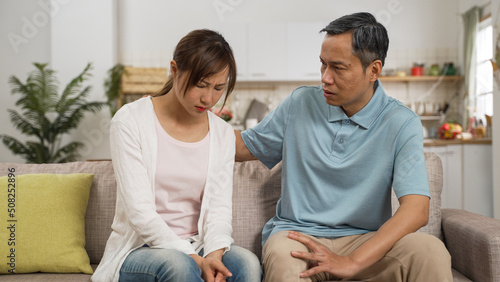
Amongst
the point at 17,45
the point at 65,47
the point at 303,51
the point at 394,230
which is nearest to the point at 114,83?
the point at 65,47

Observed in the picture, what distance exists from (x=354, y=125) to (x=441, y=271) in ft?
1.91

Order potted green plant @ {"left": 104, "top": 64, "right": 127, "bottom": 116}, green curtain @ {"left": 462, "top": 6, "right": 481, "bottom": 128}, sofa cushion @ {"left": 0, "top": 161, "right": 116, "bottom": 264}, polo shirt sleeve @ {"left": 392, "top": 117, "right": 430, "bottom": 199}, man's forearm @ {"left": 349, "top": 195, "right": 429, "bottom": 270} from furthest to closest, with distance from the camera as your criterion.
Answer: potted green plant @ {"left": 104, "top": 64, "right": 127, "bottom": 116} < green curtain @ {"left": 462, "top": 6, "right": 481, "bottom": 128} < sofa cushion @ {"left": 0, "top": 161, "right": 116, "bottom": 264} < polo shirt sleeve @ {"left": 392, "top": 117, "right": 430, "bottom": 199} < man's forearm @ {"left": 349, "top": 195, "right": 429, "bottom": 270}

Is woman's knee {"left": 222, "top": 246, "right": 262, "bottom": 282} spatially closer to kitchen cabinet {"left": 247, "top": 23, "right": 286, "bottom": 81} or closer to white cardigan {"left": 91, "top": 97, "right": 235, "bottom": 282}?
white cardigan {"left": 91, "top": 97, "right": 235, "bottom": 282}

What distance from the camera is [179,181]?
164 centimetres

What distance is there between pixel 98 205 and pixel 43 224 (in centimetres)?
22

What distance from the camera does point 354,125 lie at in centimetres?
176

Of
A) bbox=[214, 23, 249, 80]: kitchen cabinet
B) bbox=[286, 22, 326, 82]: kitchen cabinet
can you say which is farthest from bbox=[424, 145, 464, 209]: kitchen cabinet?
bbox=[214, 23, 249, 80]: kitchen cabinet

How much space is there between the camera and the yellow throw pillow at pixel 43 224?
5.88ft

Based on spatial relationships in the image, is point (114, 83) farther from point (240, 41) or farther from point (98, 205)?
point (98, 205)

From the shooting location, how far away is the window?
5.55 meters

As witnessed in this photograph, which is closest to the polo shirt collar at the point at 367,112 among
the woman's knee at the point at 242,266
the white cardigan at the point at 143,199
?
the white cardigan at the point at 143,199

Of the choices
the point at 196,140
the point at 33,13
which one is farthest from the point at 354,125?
the point at 33,13

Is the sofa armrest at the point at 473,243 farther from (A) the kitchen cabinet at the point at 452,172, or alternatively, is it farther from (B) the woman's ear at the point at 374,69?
(A) the kitchen cabinet at the point at 452,172

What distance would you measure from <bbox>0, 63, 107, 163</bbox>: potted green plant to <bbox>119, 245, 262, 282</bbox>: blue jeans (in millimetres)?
4335
